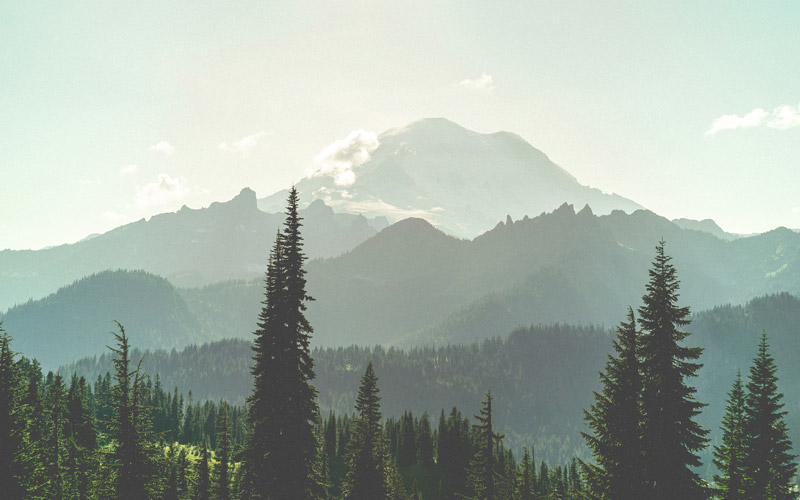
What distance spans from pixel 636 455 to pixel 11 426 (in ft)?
132

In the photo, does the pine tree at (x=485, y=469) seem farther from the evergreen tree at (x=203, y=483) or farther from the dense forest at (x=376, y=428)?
the evergreen tree at (x=203, y=483)

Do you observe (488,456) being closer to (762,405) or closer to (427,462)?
(762,405)

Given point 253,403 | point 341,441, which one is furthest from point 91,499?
point 341,441

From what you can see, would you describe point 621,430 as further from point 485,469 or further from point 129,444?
point 129,444

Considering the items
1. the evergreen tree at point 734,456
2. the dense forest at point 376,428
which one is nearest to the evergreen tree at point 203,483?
the dense forest at point 376,428

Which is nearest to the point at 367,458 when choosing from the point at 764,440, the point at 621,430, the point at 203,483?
the point at 203,483

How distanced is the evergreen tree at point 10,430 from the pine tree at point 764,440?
49335mm

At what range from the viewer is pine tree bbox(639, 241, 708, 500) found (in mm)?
28906

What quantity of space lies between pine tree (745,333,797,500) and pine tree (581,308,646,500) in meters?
16.3

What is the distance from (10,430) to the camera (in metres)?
40.8

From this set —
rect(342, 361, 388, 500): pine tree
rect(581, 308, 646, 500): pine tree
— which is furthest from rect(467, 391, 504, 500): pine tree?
rect(581, 308, 646, 500): pine tree

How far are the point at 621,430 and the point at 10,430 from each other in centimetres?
3953

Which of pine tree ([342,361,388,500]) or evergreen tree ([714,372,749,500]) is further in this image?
pine tree ([342,361,388,500])

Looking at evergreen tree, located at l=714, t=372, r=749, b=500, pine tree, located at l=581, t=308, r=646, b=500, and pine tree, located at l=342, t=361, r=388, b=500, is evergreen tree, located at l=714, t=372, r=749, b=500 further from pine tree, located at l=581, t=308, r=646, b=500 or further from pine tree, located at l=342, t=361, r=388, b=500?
pine tree, located at l=342, t=361, r=388, b=500
